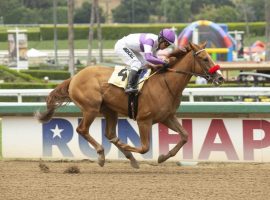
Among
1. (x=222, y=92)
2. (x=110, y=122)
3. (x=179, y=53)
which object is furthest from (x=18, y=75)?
(x=179, y=53)

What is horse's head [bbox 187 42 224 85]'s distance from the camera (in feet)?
33.6

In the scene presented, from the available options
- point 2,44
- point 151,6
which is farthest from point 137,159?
point 151,6

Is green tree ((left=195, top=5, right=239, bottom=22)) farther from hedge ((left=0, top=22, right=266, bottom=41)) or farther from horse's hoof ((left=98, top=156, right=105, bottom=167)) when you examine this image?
horse's hoof ((left=98, top=156, right=105, bottom=167))

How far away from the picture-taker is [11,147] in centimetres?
1249

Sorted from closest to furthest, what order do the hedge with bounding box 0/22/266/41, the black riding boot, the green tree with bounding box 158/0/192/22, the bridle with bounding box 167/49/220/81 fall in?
1. the bridle with bounding box 167/49/220/81
2. the black riding boot
3. the hedge with bounding box 0/22/266/41
4. the green tree with bounding box 158/0/192/22

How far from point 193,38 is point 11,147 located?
34.7 metres

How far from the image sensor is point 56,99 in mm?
11305

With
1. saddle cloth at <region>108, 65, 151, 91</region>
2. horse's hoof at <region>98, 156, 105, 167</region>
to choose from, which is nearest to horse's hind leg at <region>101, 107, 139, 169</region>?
horse's hoof at <region>98, 156, 105, 167</region>

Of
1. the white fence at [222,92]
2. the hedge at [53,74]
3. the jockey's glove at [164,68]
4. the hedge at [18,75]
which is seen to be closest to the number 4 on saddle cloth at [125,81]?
the jockey's glove at [164,68]

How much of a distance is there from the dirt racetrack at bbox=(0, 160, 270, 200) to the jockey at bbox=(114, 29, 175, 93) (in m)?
1.18

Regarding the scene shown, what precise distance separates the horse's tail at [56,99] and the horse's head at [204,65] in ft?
5.86

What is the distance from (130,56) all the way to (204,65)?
3.43ft

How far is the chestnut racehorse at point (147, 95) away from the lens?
33.9 ft

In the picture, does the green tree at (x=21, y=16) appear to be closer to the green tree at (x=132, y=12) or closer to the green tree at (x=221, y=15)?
the green tree at (x=132, y=12)
